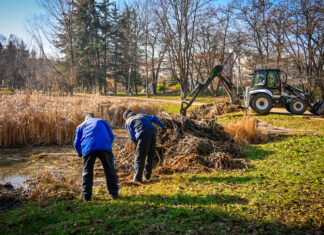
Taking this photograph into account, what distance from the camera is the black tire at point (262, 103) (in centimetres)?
1387

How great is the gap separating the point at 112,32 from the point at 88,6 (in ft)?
17.8

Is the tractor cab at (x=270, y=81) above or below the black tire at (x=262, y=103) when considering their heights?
above

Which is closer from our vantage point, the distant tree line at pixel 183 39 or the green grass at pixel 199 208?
the green grass at pixel 199 208

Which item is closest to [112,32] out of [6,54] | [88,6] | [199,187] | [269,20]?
[88,6]

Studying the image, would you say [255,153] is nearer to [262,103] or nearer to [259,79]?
[262,103]

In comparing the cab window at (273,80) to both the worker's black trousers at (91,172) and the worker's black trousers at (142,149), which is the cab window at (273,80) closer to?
the worker's black trousers at (142,149)

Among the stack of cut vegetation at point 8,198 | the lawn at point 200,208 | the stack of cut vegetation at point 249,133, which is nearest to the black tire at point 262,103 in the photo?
the stack of cut vegetation at point 249,133

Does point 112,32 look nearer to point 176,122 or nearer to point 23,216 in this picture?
point 176,122

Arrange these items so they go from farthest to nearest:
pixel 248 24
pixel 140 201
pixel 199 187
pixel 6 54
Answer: pixel 6 54
pixel 248 24
pixel 199 187
pixel 140 201

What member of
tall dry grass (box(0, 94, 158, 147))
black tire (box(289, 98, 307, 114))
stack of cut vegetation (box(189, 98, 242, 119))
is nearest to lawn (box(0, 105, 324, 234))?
tall dry grass (box(0, 94, 158, 147))

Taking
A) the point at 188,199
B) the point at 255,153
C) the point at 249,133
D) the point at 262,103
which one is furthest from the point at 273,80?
the point at 188,199

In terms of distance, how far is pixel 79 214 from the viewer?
159 inches

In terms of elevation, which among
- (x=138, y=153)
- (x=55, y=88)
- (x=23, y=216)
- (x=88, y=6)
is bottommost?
(x=23, y=216)

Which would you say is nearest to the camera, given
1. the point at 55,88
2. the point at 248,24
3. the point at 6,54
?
the point at 55,88
